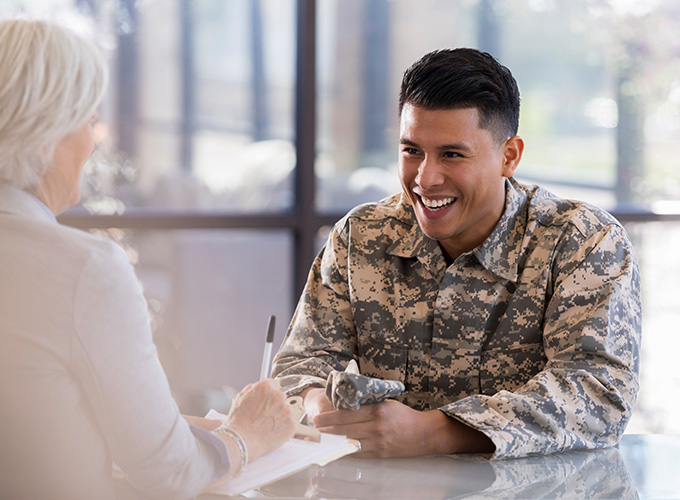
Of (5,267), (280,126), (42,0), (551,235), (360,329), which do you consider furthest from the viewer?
(280,126)

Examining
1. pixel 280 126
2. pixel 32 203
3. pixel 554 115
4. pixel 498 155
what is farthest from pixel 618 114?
pixel 32 203

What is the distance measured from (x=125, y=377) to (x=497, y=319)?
1060mm

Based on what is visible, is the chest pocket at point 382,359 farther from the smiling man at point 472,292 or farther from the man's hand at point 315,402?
the man's hand at point 315,402

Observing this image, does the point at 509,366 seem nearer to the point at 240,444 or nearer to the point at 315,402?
the point at 315,402

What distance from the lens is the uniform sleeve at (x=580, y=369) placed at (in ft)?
5.11

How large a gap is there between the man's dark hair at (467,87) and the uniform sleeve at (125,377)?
0.97 meters

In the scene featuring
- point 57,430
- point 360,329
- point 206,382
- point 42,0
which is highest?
point 42,0

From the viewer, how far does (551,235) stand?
6.15ft

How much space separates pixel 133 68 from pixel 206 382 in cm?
136

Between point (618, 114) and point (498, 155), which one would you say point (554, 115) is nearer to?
point (618, 114)

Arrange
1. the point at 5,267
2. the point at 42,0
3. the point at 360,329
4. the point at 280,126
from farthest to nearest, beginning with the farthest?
the point at 280,126, the point at 42,0, the point at 360,329, the point at 5,267

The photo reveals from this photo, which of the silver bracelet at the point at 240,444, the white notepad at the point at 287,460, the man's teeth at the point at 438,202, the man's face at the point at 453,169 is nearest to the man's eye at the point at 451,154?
the man's face at the point at 453,169

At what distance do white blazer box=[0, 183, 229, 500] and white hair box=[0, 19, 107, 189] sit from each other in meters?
0.06

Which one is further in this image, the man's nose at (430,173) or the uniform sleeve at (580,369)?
the man's nose at (430,173)
